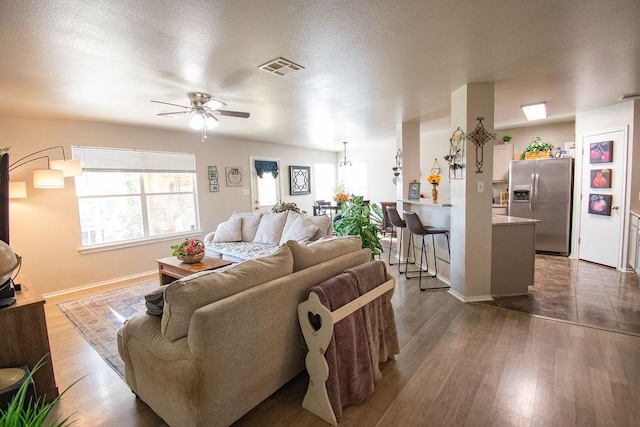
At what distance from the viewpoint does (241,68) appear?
8.45 feet

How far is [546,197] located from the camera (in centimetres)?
517

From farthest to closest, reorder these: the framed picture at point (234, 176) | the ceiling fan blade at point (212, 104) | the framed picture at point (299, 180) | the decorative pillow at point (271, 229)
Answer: the framed picture at point (299, 180)
the framed picture at point (234, 176)
the decorative pillow at point (271, 229)
the ceiling fan blade at point (212, 104)

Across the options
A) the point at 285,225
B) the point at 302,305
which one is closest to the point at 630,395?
the point at 302,305

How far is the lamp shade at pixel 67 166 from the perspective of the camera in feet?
12.1

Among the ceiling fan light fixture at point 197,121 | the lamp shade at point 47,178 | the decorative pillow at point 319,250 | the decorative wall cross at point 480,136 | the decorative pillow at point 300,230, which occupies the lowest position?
the decorative pillow at point 300,230

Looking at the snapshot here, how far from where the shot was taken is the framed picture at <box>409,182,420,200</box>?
4.89m

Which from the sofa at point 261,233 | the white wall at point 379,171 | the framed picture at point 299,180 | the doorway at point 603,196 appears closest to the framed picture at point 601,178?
the doorway at point 603,196

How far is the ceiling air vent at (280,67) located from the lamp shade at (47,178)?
2.80 metres

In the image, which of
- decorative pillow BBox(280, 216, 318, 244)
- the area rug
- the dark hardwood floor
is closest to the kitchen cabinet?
the dark hardwood floor

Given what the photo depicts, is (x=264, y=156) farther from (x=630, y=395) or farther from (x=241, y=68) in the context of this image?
(x=630, y=395)

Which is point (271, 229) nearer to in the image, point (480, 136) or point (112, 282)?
point (112, 282)

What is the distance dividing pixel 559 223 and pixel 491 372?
414 cm

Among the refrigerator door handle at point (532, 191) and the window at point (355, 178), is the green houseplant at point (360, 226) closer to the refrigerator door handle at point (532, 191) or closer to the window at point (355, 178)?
the refrigerator door handle at point (532, 191)

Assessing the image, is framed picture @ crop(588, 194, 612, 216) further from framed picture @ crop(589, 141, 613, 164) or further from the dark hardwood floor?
the dark hardwood floor
